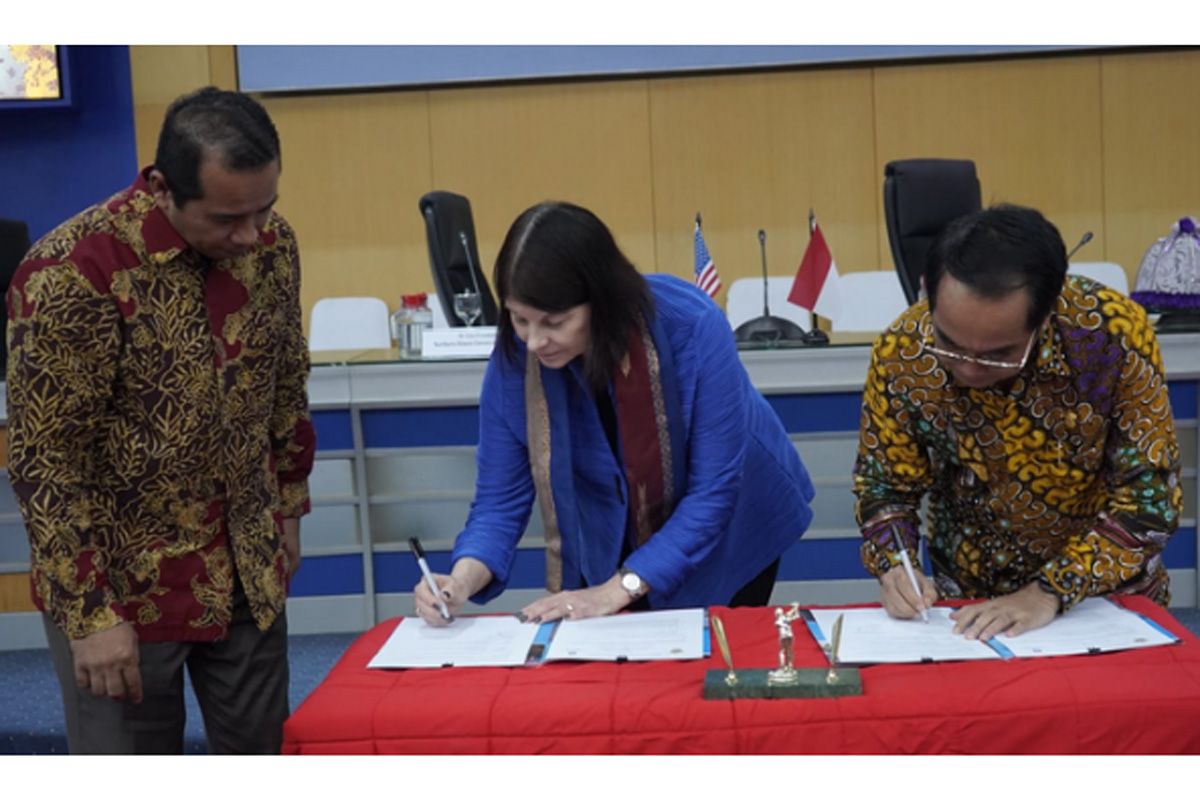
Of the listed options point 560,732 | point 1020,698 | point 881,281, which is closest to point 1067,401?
point 1020,698

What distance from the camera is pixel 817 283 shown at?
148 inches

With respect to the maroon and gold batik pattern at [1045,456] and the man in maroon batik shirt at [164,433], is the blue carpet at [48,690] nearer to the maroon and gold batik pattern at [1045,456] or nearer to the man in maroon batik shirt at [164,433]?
the man in maroon batik shirt at [164,433]

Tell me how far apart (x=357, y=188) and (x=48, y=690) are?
3225 millimetres

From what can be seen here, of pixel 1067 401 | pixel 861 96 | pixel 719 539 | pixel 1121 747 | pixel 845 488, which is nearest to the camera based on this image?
pixel 1121 747

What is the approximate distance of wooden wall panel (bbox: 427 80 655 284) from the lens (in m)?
5.78

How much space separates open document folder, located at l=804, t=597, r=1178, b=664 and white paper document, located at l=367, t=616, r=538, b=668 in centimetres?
38

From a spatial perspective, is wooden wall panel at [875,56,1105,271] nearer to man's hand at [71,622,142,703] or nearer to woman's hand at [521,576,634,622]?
woman's hand at [521,576,634,622]

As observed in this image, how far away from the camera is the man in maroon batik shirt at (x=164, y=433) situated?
4.78 feet

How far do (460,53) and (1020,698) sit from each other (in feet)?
16.1

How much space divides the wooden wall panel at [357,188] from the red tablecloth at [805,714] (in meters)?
4.72

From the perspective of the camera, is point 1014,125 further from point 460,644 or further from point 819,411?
point 460,644

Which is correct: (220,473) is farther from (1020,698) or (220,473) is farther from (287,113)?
(287,113)

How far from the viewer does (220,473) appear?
63.6 inches
